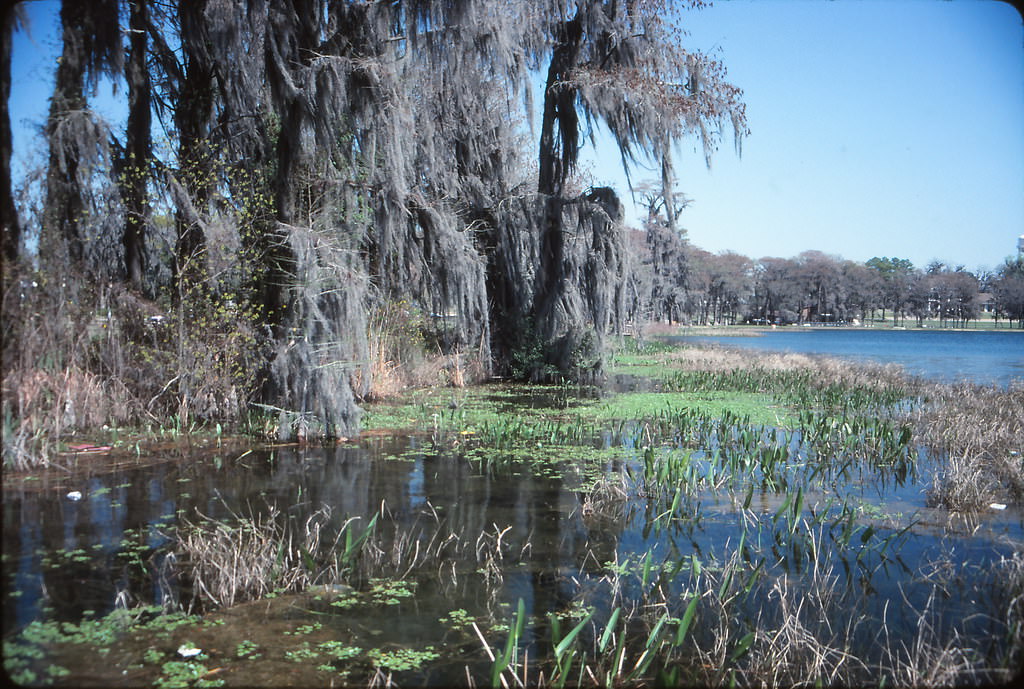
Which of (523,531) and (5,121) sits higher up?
(5,121)

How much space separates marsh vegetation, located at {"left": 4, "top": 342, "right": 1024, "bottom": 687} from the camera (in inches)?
128

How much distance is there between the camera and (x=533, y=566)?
4.59 meters

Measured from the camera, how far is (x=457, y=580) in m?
4.33

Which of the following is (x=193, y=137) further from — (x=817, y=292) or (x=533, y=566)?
(x=817, y=292)

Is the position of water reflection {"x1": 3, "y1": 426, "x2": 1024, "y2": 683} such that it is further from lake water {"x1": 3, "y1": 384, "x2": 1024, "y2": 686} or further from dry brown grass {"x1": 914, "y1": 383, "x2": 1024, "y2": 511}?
dry brown grass {"x1": 914, "y1": 383, "x2": 1024, "y2": 511}

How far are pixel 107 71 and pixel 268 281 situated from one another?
2.78 m

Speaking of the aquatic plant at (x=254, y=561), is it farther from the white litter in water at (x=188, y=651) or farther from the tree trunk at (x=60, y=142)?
the tree trunk at (x=60, y=142)

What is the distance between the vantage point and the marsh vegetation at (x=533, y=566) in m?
3.25

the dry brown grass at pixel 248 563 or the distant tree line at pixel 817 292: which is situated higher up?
the distant tree line at pixel 817 292

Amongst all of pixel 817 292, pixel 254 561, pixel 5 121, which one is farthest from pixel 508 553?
pixel 817 292

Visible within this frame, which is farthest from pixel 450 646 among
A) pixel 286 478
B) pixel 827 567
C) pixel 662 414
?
pixel 662 414

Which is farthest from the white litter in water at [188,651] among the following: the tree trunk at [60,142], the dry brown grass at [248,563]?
the tree trunk at [60,142]

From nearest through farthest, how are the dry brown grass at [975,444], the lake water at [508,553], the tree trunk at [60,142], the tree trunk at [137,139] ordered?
the lake water at [508,553] < the dry brown grass at [975,444] < the tree trunk at [60,142] < the tree trunk at [137,139]

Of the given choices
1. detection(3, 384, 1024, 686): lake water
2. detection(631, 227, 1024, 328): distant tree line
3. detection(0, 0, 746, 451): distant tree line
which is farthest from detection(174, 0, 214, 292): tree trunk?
detection(631, 227, 1024, 328): distant tree line
